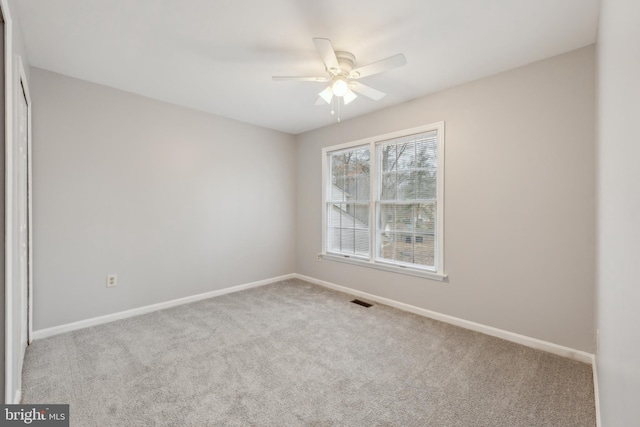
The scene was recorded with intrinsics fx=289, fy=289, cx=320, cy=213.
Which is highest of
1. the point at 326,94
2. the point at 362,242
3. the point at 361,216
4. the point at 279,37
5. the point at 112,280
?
the point at 279,37

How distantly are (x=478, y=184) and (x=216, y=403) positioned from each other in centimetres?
287

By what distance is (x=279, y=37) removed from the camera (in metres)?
2.20

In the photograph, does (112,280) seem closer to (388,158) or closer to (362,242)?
(362,242)

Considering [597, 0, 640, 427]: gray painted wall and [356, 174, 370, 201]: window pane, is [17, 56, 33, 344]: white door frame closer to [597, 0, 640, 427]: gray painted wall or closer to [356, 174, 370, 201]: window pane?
[356, 174, 370, 201]: window pane

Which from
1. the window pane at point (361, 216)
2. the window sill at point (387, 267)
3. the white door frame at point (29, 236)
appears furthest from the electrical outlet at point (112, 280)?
the window pane at point (361, 216)

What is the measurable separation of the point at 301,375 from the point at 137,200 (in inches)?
103

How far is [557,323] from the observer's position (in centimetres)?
242

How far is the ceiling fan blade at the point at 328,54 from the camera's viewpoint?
1.88 metres

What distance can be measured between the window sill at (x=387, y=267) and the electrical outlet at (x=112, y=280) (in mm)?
2621

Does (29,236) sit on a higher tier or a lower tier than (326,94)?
lower

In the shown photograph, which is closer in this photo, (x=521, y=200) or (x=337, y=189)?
(x=521, y=200)

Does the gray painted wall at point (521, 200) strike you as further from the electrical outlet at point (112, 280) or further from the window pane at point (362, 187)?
the electrical outlet at point (112, 280)

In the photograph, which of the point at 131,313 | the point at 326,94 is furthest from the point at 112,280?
the point at 326,94

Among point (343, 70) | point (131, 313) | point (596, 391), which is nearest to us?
point (596, 391)
